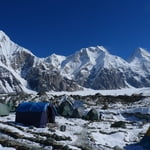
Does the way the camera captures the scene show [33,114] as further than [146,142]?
Yes

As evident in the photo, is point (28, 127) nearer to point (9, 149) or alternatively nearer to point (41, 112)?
point (41, 112)

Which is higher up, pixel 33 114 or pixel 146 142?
pixel 33 114

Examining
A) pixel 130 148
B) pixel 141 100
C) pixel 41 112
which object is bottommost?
pixel 130 148

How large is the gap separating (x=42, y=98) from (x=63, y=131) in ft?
169

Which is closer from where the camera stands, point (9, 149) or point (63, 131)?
point (9, 149)

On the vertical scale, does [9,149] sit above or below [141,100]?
below

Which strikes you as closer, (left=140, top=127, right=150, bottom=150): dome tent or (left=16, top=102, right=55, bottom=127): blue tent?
(left=140, top=127, right=150, bottom=150): dome tent

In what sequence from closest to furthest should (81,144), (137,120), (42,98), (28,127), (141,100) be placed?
(81,144) < (28,127) < (137,120) < (141,100) < (42,98)

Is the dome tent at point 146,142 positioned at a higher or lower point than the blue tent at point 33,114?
lower

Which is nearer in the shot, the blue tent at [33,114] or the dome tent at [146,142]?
the dome tent at [146,142]

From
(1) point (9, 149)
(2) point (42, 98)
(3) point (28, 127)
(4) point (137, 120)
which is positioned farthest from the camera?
(2) point (42, 98)

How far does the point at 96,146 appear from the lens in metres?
27.0

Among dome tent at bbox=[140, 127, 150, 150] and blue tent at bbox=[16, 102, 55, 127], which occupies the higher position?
blue tent at bbox=[16, 102, 55, 127]

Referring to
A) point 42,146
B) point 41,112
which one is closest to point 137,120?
point 41,112
